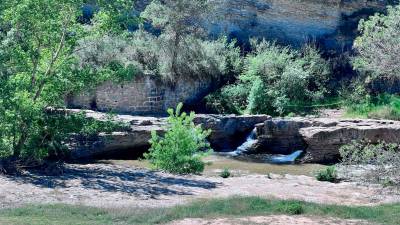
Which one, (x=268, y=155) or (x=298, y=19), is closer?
(x=268, y=155)

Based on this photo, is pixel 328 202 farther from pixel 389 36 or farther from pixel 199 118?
pixel 199 118

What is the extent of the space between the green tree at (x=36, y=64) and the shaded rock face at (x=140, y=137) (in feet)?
8.14

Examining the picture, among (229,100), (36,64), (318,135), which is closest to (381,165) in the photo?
(36,64)

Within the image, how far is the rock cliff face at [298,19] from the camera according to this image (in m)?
33.9

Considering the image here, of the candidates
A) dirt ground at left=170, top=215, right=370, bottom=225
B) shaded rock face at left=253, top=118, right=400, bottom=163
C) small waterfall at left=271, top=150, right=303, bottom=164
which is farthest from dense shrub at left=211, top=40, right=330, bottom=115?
dirt ground at left=170, top=215, right=370, bottom=225

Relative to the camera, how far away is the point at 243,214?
1023 cm

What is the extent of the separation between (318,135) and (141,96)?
29.3ft

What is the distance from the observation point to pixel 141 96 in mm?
26953

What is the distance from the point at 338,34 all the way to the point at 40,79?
2297 centimetres

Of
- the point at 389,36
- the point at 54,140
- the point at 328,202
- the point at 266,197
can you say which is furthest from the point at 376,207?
the point at 54,140

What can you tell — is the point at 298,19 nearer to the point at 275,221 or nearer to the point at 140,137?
the point at 140,137

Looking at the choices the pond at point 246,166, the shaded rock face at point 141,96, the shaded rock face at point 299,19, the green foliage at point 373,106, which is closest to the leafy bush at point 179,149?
the pond at point 246,166

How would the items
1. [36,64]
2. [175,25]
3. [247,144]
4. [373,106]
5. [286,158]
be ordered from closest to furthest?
[36,64], [286,158], [247,144], [175,25], [373,106]

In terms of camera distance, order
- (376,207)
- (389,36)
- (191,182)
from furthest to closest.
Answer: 1. (389,36)
2. (191,182)
3. (376,207)
